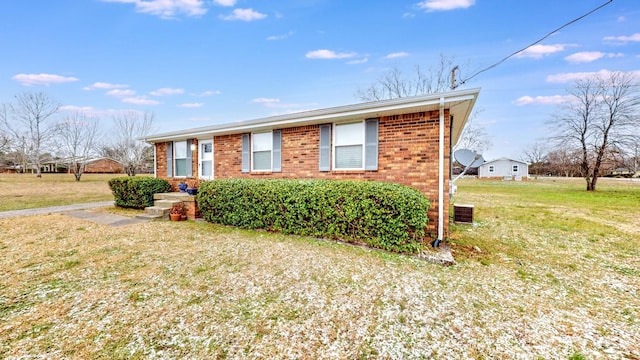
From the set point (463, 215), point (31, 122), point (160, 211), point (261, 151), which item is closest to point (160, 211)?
point (160, 211)

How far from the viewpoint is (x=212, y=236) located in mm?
5656

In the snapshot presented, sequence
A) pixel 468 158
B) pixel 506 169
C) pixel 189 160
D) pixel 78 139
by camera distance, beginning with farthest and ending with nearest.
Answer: pixel 506 169
pixel 78 139
pixel 189 160
pixel 468 158

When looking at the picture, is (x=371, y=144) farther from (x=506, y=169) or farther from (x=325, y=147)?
(x=506, y=169)

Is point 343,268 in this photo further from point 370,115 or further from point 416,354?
point 370,115

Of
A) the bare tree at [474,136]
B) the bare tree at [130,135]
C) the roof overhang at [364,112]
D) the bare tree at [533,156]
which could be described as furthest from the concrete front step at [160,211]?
the bare tree at [533,156]

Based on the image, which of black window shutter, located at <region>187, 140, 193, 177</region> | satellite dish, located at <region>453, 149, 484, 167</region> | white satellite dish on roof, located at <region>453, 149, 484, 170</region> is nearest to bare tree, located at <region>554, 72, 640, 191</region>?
white satellite dish on roof, located at <region>453, 149, 484, 170</region>

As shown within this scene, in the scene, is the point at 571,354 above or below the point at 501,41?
below

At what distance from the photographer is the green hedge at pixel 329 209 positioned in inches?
179

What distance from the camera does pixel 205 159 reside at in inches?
360

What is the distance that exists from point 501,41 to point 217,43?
1200cm

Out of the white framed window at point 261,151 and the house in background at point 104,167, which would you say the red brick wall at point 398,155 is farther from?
the house in background at point 104,167

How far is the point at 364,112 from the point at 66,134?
3394 centimetres

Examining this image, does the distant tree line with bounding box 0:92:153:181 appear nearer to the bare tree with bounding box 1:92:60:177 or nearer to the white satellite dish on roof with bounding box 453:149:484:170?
the bare tree with bounding box 1:92:60:177

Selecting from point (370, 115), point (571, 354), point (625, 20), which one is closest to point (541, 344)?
point (571, 354)
